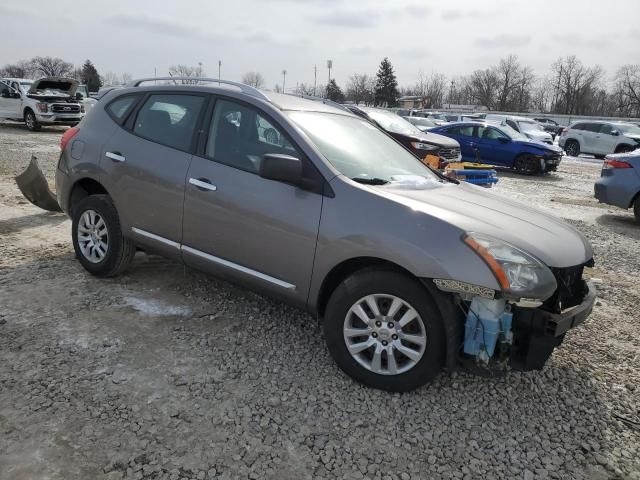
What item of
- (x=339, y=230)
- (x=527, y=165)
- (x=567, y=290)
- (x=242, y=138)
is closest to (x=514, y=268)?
(x=567, y=290)

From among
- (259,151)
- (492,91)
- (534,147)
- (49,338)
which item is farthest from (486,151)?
(492,91)

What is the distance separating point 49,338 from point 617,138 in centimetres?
2232

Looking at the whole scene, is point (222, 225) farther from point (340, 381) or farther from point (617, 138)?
point (617, 138)

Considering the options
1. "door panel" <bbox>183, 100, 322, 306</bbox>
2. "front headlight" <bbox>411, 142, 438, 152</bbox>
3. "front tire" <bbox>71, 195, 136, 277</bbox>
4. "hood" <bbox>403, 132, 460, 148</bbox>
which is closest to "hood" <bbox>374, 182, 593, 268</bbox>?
"door panel" <bbox>183, 100, 322, 306</bbox>

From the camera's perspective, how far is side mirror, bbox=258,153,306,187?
120 inches

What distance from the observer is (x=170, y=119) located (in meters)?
3.99

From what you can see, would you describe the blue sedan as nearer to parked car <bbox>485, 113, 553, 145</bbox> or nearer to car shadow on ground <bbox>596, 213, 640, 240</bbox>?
car shadow on ground <bbox>596, 213, 640, 240</bbox>

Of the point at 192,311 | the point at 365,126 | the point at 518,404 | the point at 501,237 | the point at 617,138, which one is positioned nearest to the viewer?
the point at 501,237

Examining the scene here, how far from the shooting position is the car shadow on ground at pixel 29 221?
5.88m

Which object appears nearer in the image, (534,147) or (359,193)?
(359,193)

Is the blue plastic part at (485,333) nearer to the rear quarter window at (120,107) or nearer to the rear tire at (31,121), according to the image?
the rear quarter window at (120,107)

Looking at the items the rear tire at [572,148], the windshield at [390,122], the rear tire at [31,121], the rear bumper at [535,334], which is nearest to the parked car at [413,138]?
the windshield at [390,122]

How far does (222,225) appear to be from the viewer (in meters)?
3.50

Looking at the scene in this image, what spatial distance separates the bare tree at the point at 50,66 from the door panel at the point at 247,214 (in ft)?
331
